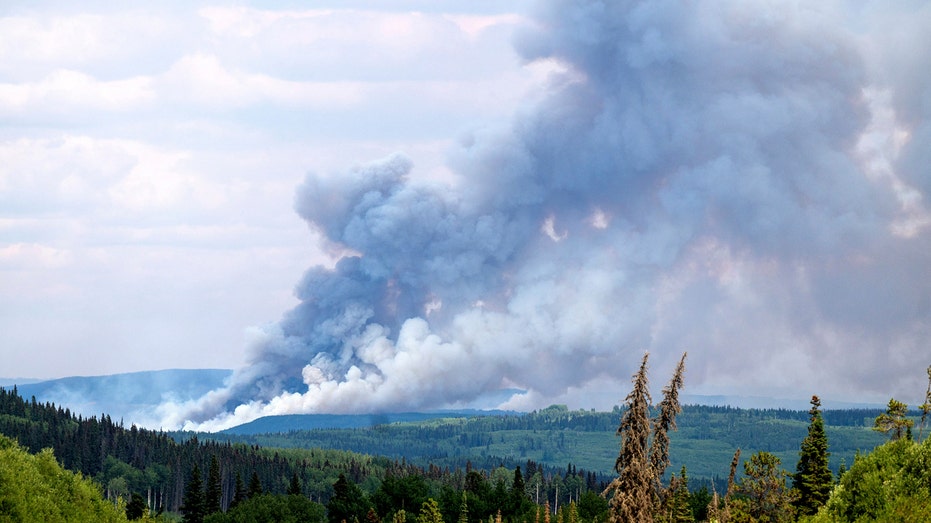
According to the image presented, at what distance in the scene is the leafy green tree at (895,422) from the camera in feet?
219

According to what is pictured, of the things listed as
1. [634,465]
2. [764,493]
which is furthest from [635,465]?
[764,493]

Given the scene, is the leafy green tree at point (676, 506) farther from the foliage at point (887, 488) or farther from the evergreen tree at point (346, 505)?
the evergreen tree at point (346, 505)

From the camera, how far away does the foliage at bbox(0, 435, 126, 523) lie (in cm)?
7250

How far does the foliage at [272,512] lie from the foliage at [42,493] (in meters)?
85.9

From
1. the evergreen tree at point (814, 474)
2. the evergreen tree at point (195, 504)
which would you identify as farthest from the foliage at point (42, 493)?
the evergreen tree at point (195, 504)

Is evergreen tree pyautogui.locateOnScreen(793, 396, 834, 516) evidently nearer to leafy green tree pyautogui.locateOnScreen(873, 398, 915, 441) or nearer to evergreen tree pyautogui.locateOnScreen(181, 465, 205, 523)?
leafy green tree pyautogui.locateOnScreen(873, 398, 915, 441)

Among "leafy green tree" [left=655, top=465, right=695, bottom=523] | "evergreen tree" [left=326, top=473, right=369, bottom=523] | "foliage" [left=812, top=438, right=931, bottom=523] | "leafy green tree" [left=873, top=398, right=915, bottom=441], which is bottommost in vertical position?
"evergreen tree" [left=326, top=473, right=369, bottom=523]

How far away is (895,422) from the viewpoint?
67.9 m

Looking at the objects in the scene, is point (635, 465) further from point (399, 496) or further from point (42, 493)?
point (399, 496)

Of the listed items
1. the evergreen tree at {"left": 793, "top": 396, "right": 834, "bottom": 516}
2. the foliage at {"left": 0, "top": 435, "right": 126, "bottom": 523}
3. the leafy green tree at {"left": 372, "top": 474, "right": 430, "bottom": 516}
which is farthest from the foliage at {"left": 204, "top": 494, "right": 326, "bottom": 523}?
the evergreen tree at {"left": 793, "top": 396, "right": 834, "bottom": 516}

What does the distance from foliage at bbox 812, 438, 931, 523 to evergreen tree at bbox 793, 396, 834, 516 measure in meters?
18.4

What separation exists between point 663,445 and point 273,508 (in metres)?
132

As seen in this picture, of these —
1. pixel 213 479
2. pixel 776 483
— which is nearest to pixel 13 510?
pixel 776 483

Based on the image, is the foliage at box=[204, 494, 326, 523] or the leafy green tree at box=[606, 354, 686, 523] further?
the foliage at box=[204, 494, 326, 523]
